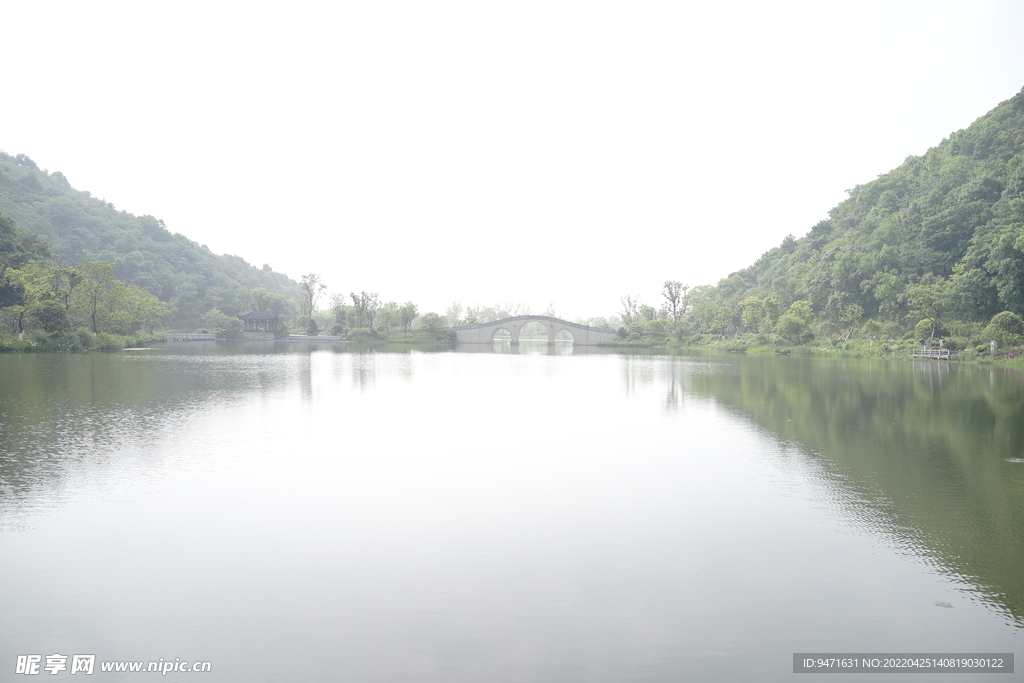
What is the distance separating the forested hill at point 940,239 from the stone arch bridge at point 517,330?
1741 centimetres

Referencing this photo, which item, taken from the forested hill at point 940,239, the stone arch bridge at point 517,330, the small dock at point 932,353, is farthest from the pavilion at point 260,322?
the small dock at point 932,353

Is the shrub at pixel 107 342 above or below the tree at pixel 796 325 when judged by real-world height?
below

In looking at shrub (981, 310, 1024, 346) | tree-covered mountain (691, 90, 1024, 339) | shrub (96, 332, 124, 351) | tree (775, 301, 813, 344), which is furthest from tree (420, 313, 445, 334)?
shrub (981, 310, 1024, 346)

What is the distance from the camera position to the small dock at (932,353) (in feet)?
124

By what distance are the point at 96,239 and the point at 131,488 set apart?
321 ft

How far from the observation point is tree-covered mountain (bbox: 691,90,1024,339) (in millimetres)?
39688

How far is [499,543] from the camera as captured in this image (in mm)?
6312

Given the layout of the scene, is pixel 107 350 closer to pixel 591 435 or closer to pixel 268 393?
pixel 268 393

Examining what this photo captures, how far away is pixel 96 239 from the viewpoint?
8838cm

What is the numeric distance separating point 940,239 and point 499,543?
184 ft

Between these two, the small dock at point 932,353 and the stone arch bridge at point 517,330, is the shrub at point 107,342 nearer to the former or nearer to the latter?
the stone arch bridge at point 517,330

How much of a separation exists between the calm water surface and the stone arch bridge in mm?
68005

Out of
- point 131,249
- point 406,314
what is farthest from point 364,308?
point 131,249

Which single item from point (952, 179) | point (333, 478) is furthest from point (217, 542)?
point (952, 179)
